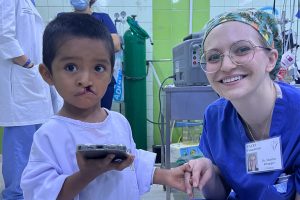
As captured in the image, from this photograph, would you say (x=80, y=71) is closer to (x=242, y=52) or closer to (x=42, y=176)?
(x=42, y=176)

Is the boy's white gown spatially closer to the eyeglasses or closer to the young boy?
the young boy

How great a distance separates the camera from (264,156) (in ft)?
2.78

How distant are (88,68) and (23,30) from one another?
4.78 feet

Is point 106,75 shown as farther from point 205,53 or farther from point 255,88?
point 255,88

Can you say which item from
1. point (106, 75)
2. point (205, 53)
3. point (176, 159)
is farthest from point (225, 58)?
point (176, 159)

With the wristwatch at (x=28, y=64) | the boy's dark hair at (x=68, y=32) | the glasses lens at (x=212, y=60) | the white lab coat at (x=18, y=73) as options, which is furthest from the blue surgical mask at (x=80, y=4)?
the glasses lens at (x=212, y=60)

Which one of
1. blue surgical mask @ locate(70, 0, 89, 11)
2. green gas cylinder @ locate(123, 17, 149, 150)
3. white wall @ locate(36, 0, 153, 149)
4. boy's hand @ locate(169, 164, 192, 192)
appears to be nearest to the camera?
boy's hand @ locate(169, 164, 192, 192)

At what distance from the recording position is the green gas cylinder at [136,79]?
3162 mm

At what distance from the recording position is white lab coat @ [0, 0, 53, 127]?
1883mm

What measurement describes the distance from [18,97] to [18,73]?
0.15 m

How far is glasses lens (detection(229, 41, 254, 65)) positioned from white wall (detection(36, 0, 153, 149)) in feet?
9.01

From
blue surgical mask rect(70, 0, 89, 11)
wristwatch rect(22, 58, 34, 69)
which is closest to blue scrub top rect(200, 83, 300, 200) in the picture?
wristwatch rect(22, 58, 34, 69)

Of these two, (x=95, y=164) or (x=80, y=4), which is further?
(x=80, y=4)

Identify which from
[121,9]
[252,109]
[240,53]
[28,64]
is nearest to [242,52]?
[240,53]
